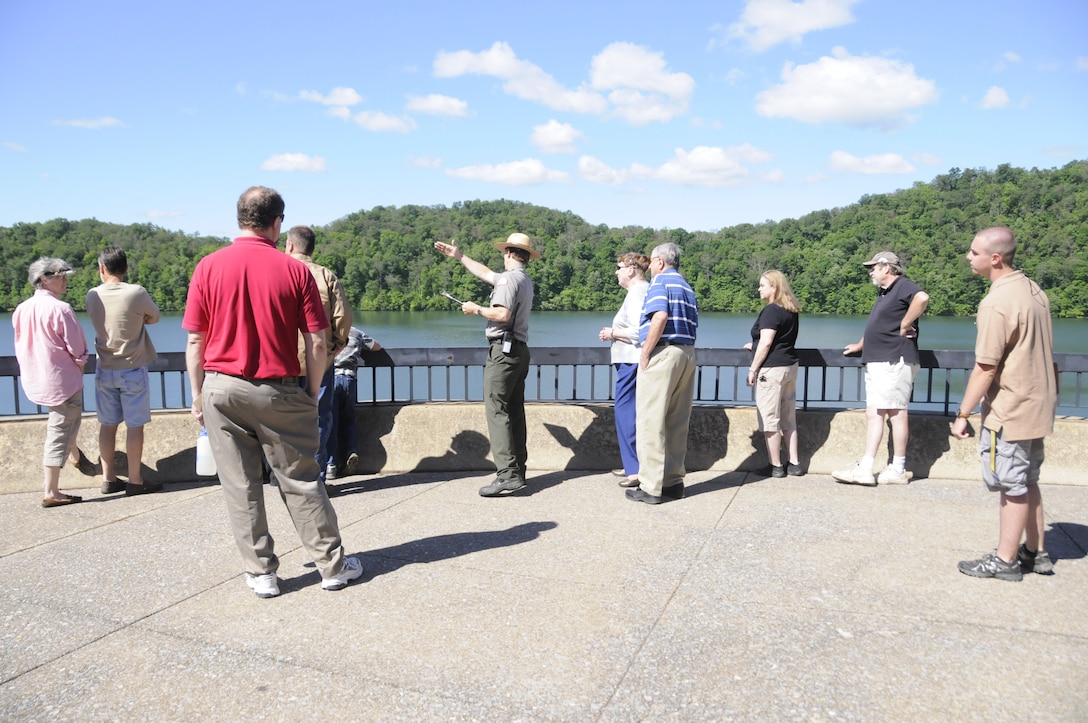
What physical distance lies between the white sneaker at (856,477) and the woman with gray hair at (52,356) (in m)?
5.67

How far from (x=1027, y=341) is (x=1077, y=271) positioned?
55361mm

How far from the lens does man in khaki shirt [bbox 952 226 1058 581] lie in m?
3.93

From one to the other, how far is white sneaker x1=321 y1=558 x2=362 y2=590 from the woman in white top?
253 cm

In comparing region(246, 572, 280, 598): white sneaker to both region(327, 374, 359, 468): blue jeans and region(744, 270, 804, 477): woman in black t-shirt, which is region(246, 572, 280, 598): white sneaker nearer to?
region(327, 374, 359, 468): blue jeans

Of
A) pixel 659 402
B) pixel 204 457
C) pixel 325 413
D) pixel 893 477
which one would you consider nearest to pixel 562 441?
pixel 659 402

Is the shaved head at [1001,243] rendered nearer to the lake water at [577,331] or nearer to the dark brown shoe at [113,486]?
the dark brown shoe at [113,486]

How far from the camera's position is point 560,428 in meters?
6.91

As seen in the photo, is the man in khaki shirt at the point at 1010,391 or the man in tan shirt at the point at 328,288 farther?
the man in tan shirt at the point at 328,288

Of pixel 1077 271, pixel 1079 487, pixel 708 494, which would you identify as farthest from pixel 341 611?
pixel 1077 271

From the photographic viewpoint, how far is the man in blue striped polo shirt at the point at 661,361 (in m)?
5.49

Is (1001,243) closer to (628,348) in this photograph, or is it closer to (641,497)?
(628,348)

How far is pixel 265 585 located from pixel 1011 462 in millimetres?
3779

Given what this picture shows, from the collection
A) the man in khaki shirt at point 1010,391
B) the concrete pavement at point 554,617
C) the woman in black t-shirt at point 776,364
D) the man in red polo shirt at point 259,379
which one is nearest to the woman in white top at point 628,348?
the concrete pavement at point 554,617

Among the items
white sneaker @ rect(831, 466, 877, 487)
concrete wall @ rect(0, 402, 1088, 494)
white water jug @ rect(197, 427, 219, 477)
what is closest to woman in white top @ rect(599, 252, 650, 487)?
concrete wall @ rect(0, 402, 1088, 494)
